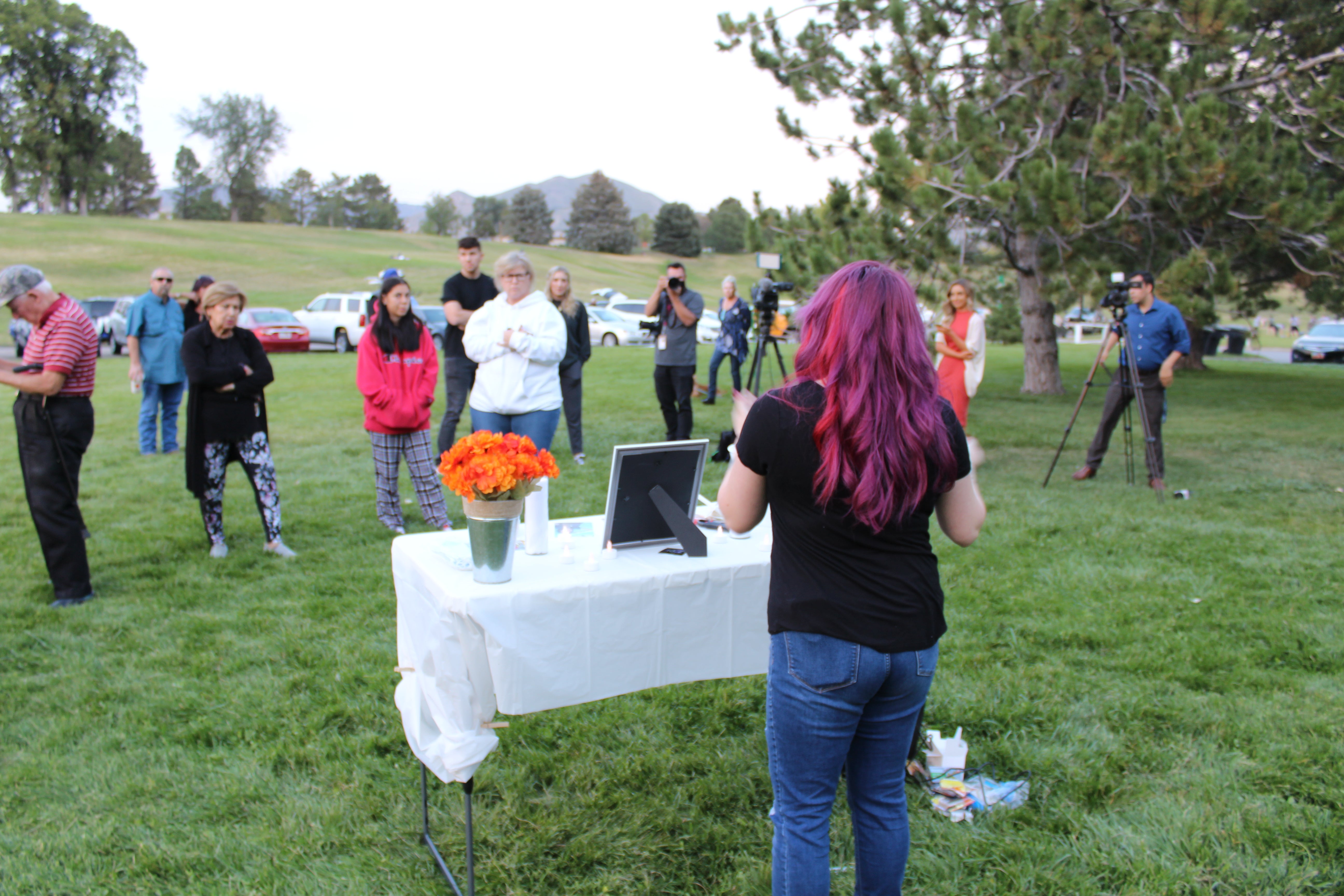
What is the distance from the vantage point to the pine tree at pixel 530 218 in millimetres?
85500

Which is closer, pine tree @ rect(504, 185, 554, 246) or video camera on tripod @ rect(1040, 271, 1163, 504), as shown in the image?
video camera on tripod @ rect(1040, 271, 1163, 504)

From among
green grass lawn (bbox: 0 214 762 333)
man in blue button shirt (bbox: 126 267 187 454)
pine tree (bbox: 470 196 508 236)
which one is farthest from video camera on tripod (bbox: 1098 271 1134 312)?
pine tree (bbox: 470 196 508 236)

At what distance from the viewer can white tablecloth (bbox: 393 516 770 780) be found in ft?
7.57

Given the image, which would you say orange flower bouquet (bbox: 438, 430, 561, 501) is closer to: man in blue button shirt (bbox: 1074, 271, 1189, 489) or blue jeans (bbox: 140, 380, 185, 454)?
man in blue button shirt (bbox: 1074, 271, 1189, 489)

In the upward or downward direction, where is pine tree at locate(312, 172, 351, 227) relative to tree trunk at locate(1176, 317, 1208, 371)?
upward

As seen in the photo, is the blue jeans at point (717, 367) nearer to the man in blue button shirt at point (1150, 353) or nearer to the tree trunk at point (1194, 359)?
the man in blue button shirt at point (1150, 353)

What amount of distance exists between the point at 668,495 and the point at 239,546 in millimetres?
4193

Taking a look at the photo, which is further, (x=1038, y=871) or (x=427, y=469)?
(x=427, y=469)

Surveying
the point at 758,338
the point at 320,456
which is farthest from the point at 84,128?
the point at 758,338

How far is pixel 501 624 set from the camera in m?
Result: 2.30

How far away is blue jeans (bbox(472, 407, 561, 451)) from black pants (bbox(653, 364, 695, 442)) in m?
2.74

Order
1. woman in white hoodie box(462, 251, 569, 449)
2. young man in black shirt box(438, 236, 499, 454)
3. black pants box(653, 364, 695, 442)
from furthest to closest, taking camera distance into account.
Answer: black pants box(653, 364, 695, 442), young man in black shirt box(438, 236, 499, 454), woman in white hoodie box(462, 251, 569, 449)

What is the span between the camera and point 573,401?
8.27 metres

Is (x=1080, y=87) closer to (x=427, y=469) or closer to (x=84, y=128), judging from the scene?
(x=427, y=469)
